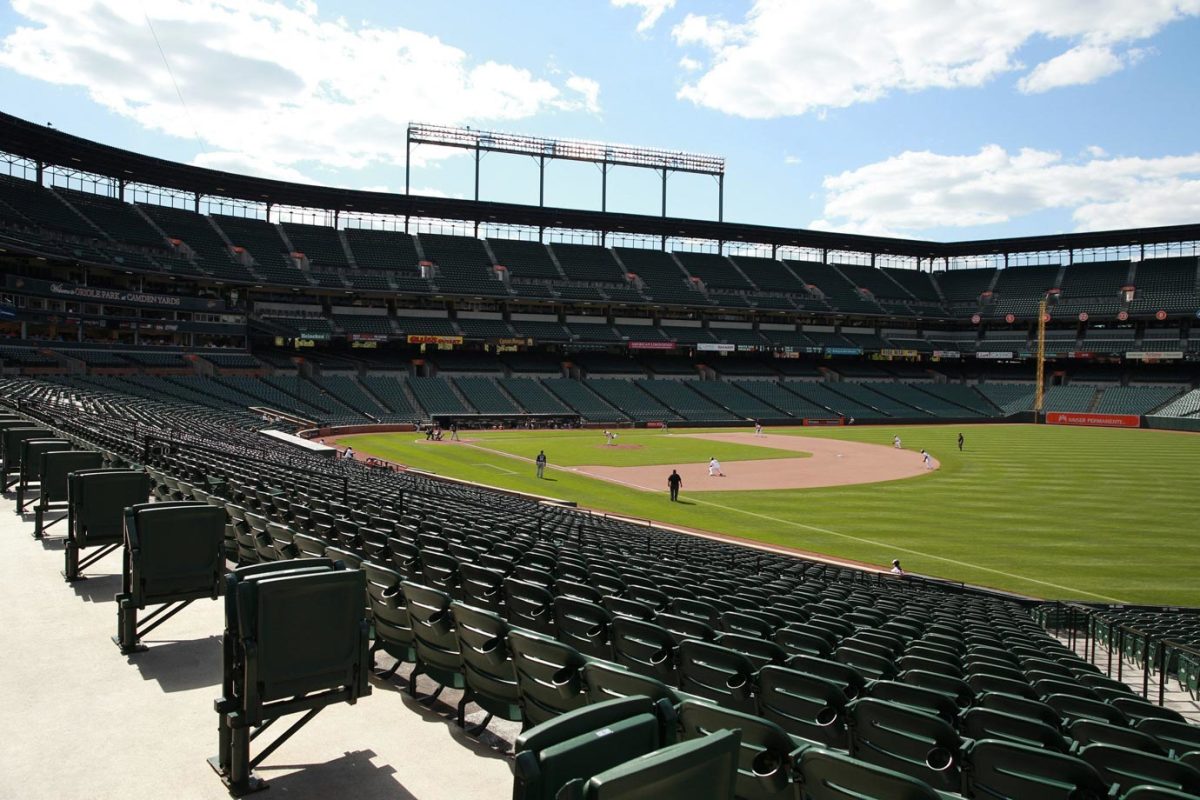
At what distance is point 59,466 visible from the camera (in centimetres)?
1203

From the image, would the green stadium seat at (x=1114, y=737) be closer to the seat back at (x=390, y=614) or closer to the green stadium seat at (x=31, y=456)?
the seat back at (x=390, y=614)

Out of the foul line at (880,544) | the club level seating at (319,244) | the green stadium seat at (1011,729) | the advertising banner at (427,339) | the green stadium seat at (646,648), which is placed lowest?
the foul line at (880,544)

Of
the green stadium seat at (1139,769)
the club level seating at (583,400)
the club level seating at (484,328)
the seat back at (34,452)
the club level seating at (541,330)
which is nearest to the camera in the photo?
the green stadium seat at (1139,769)

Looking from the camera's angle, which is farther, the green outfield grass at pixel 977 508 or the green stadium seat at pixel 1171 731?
the green outfield grass at pixel 977 508

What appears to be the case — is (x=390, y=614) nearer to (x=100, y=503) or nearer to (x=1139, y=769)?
(x=100, y=503)

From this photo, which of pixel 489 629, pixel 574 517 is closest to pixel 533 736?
pixel 489 629

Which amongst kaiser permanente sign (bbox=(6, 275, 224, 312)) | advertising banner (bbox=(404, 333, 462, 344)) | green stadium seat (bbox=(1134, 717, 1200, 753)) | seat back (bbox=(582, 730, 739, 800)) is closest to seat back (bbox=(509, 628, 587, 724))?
seat back (bbox=(582, 730, 739, 800))

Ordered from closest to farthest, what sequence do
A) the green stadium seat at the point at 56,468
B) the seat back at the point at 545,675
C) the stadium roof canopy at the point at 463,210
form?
the seat back at the point at 545,675
the green stadium seat at the point at 56,468
the stadium roof canopy at the point at 463,210

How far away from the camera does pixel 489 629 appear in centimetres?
551

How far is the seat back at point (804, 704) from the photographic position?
196 inches

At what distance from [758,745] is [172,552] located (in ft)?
20.5

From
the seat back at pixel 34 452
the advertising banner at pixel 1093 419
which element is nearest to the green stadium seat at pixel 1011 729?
the seat back at pixel 34 452

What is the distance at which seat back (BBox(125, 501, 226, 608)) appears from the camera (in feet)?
24.0

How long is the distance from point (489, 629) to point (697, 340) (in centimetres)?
9253
